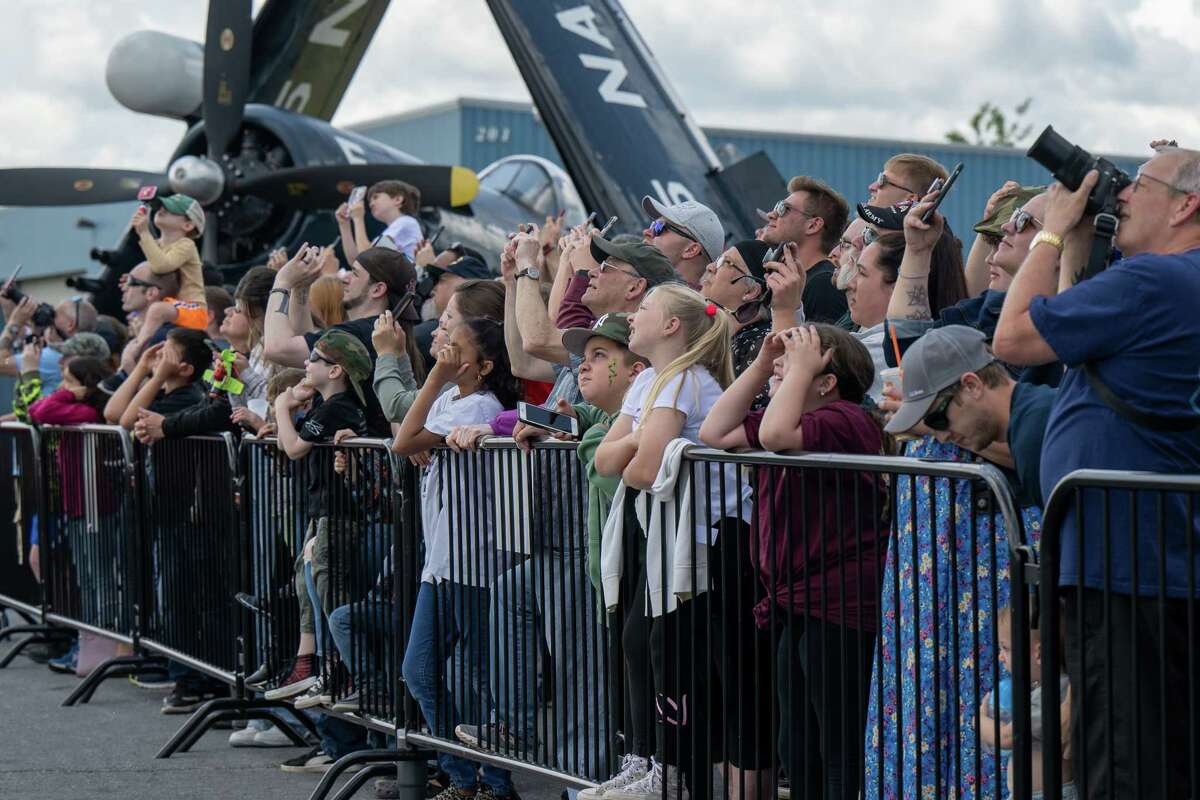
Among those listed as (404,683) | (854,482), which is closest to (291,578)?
(404,683)

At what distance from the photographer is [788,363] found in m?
4.52

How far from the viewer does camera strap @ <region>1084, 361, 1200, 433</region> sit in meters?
3.51

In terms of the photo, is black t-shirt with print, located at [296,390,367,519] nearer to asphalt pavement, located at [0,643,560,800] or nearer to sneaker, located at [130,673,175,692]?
asphalt pavement, located at [0,643,560,800]

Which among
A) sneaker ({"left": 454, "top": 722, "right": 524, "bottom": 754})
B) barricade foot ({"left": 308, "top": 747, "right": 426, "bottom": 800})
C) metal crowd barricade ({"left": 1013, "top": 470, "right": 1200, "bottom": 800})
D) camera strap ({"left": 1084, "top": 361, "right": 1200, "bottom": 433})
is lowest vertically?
barricade foot ({"left": 308, "top": 747, "right": 426, "bottom": 800})

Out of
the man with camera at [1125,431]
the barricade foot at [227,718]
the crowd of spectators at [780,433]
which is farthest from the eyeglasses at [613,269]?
the barricade foot at [227,718]

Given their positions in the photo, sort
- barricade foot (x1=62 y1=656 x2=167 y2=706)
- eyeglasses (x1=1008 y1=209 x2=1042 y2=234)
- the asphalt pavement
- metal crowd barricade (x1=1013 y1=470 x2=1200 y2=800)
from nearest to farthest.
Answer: metal crowd barricade (x1=1013 y1=470 x2=1200 y2=800) → eyeglasses (x1=1008 y1=209 x2=1042 y2=234) → the asphalt pavement → barricade foot (x1=62 y1=656 x2=167 y2=706)

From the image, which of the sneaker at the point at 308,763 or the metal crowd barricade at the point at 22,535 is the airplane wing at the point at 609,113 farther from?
the sneaker at the point at 308,763

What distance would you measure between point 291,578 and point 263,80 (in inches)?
406

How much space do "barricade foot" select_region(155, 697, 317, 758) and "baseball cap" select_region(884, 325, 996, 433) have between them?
A: 4.66m

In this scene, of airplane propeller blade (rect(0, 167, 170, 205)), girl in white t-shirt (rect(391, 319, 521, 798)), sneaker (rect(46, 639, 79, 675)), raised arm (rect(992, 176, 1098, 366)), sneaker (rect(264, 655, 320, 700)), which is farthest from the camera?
airplane propeller blade (rect(0, 167, 170, 205))

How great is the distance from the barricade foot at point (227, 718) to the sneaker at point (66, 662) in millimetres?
2833

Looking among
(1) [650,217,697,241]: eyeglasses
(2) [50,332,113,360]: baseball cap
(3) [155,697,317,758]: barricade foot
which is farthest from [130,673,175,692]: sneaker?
(1) [650,217,697,241]: eyeglasses

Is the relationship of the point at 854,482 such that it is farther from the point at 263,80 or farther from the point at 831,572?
the point at 263,80

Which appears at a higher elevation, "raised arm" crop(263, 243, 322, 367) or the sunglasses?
"raised arm" crop(263, 243, 322, 367)
